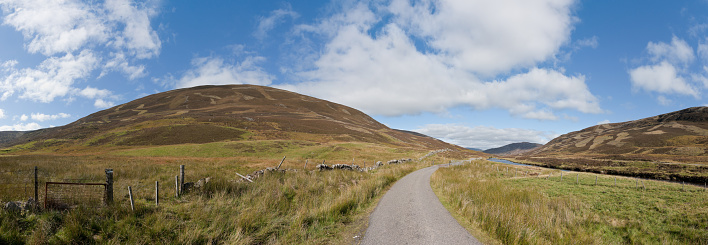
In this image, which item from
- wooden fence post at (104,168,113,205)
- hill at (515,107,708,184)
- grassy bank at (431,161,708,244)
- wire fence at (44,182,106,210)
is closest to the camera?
wire fence at (44,182,106,210)

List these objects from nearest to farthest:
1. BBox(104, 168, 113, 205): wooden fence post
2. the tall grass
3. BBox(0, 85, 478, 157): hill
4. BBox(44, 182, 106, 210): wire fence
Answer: the tall grass, BBox(44, 182, 106, 210): wire fence, BBox(104, 168, 113, 205): wooden fence post, BBox(0, 85, 478, 157): hill

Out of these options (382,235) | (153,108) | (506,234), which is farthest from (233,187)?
(153,108)

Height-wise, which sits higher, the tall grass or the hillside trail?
the tall grass

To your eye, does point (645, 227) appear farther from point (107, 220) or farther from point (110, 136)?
point (110, 136)

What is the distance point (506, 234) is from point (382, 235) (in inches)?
152

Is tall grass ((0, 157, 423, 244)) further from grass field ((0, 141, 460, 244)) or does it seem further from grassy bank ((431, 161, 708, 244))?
grassy bank ((431, 161, 708, 244))

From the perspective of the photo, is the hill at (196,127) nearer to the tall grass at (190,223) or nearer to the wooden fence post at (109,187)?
the wooden fence post at (109,187)

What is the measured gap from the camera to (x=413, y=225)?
9039 mm

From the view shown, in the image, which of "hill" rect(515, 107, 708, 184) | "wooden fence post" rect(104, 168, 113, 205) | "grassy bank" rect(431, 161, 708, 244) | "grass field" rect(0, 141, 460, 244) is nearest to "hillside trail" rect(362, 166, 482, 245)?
"grass field" rect(0, 141, 460, 244)

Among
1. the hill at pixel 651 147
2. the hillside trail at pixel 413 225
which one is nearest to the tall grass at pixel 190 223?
the hillside trail at pixel 413 225

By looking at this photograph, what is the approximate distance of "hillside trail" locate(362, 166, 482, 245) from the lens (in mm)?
7742

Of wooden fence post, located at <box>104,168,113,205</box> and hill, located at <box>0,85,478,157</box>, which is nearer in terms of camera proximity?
wooden fence post, located at <box>104,168,113,205</box>

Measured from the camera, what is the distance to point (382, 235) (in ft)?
26.5

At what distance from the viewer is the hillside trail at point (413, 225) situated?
7.74m
